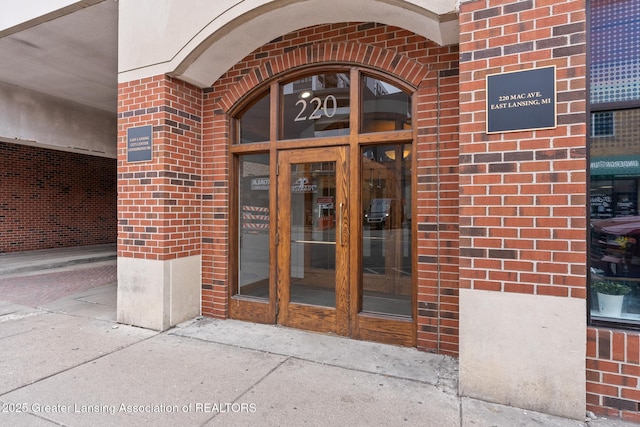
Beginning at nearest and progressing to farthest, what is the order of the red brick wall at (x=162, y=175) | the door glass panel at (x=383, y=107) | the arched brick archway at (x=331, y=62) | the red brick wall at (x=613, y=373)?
the red brick wall at (x=613, y=373), the arched brick archway at (x=331, y=62), the door glass panel at (x=383, y=107), the red brick wall at (x=162, y=175)

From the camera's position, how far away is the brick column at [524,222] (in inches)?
101

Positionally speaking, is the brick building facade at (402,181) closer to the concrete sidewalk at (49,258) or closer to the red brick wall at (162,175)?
the red brick wall at (162,175)

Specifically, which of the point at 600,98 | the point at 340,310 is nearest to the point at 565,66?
the point at 600,98

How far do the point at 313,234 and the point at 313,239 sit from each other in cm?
6

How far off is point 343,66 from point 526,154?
2.32 metres

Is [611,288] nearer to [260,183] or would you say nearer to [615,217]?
[615,217]

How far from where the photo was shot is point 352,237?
4.06m

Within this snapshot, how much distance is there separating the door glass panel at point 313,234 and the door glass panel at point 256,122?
0.70m

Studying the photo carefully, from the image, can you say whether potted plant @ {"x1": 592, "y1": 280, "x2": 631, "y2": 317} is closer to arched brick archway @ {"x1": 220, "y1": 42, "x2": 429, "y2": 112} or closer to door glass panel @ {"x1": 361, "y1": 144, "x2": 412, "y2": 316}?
door glass panel @ {"x1": 361, "y1": 144, "x2": 412, "y2": 316}

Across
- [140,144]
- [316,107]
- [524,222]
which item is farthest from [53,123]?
[524,222]

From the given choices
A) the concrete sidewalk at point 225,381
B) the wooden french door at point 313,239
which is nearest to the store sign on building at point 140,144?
the wooden french door at point 313,239

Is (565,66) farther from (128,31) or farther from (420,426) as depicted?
(128,31)

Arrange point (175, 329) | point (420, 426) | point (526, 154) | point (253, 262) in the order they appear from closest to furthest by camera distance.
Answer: point (420, 426), point (526, 154), point (175, 329), point (253, 262)

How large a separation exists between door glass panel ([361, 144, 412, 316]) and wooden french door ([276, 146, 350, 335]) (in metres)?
0.25
